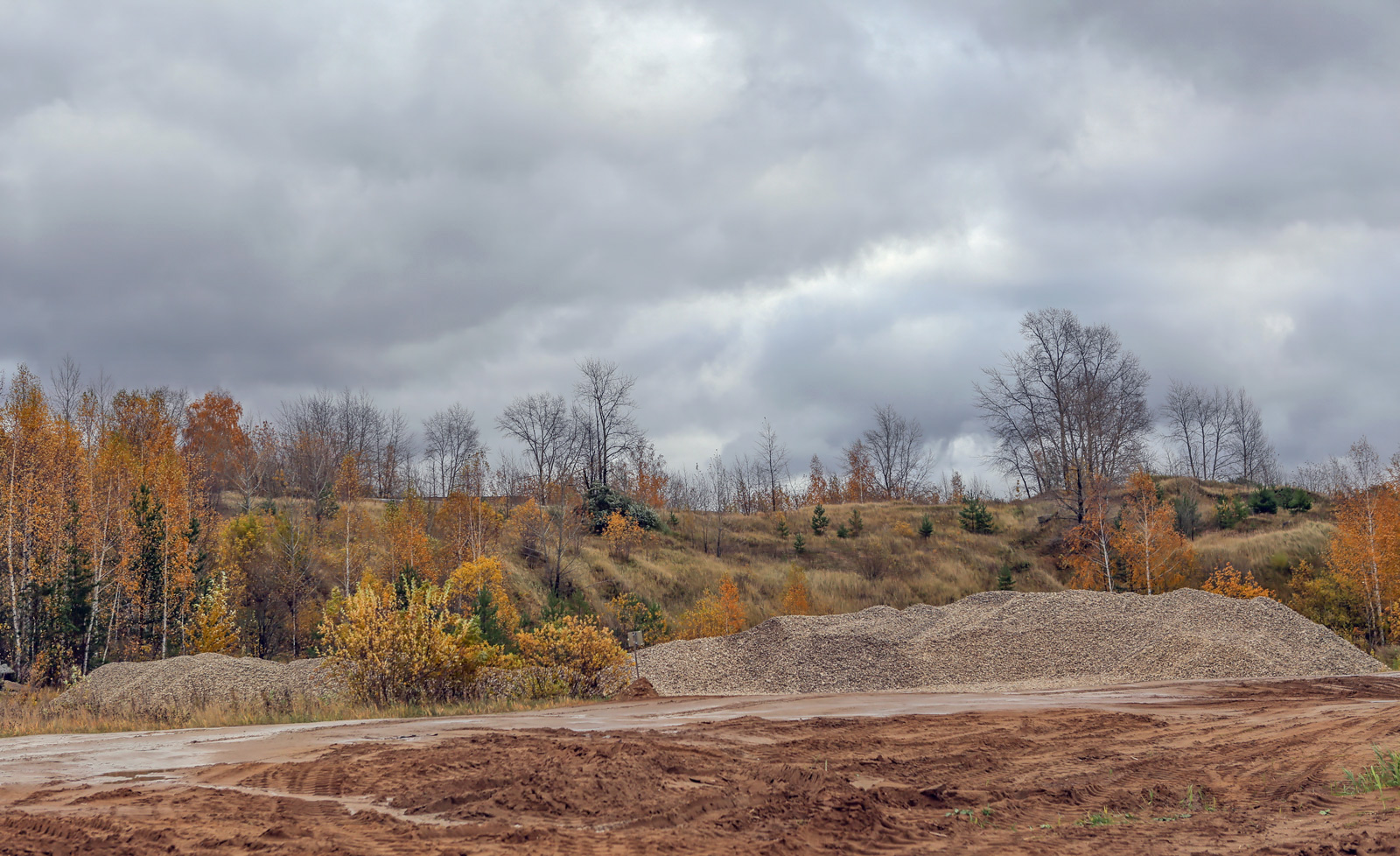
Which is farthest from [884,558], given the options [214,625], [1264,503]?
[214,625]

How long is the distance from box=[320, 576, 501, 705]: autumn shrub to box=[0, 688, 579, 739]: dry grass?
483 millimetres

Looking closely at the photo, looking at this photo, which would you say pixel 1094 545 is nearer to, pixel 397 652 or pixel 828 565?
pixel 828 565

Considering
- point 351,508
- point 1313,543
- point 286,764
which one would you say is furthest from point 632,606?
point 1313,543

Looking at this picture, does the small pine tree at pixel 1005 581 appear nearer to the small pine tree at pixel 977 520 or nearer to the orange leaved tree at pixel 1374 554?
the small pine tree at pixel 977 520

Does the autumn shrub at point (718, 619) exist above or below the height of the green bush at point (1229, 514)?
below

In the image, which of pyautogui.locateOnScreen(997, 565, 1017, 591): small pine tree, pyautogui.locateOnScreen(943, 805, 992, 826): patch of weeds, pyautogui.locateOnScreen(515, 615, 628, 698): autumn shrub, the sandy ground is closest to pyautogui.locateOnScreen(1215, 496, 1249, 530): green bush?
pyautogui.locateOnScreen(997, 565, 1017, 591): small pine tree

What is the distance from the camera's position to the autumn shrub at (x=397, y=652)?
54.7 feet

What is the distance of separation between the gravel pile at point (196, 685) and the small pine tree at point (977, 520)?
40622 mm

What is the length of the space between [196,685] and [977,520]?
4373 cm

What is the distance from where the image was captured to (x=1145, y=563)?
115ft

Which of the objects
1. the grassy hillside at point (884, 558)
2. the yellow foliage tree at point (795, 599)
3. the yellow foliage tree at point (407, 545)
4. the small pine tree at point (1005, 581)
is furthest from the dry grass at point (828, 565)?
the yellow foliage tree at point (407, 545)

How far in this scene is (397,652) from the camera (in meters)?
16.8

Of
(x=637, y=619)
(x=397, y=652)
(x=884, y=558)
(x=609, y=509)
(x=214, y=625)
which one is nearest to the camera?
(x=397, y=652)

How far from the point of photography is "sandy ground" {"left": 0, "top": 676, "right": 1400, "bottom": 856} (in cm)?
543
